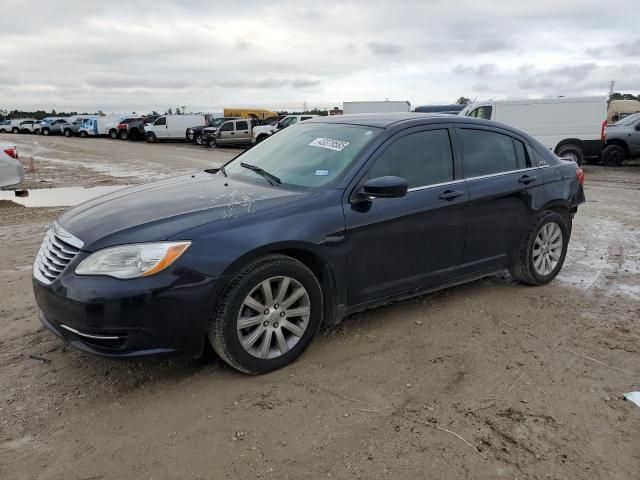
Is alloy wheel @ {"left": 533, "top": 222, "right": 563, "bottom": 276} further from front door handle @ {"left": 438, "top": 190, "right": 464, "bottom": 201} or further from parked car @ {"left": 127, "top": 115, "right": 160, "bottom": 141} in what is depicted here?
parked car @ {"left": 127, "top": 115, "right": 160, "bottom": 141}

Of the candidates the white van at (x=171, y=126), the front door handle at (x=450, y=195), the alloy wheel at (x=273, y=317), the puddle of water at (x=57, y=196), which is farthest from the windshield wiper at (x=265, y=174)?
the white van at (x=171, y=126)

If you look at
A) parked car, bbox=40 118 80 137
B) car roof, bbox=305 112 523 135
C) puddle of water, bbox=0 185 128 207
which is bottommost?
parked car, bbox=40 118 80 137

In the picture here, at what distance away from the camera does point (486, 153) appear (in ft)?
15.5

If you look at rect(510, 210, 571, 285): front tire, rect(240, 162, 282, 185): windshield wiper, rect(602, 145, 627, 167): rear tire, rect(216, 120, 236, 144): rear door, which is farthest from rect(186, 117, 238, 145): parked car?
rect(510, 210, 571, 285): front tire

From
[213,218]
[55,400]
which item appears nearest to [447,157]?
[213,218]

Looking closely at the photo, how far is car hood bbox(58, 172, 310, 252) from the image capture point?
10.6 ft

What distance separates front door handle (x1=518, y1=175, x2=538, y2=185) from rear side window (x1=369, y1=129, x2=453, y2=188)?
845mm

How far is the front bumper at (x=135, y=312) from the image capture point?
302 centimetres

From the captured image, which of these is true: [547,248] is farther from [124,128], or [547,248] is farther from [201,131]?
[124,128]

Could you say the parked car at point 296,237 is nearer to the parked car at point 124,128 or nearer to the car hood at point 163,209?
the car hood at point 163,209

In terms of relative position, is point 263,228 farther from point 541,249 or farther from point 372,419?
point 541,249

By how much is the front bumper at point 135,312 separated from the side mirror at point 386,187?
121 cm

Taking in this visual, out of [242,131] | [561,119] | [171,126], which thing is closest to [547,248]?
[561,119]

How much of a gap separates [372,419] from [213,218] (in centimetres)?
148
